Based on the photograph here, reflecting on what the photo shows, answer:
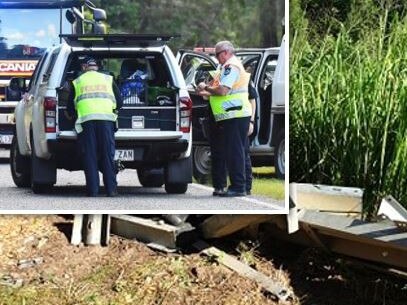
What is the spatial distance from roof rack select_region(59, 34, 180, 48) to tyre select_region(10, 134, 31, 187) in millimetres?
776

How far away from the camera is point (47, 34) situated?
5.97 metres

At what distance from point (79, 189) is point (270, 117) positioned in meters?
1.32

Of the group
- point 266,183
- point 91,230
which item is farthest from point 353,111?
point 91,230

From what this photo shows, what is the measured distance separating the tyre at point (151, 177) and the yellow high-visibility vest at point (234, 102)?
52 centimetres

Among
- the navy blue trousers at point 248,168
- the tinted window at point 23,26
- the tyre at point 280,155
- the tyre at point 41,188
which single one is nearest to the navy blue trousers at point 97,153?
the tyre at point 41,188

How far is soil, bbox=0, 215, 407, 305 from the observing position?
20.9 feet

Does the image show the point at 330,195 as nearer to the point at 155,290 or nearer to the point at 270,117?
the point at 270,117

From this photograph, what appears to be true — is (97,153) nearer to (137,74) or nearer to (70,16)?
(137,74)

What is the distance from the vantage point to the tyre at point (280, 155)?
239 inches

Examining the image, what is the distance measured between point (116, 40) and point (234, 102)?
0.86 metres

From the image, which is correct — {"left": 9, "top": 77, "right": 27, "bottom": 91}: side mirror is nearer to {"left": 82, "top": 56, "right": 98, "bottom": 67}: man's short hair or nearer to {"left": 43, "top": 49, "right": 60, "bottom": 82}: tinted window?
{"left": 43, "top": 49, "right": 60, "bottom": 82}: tinted window

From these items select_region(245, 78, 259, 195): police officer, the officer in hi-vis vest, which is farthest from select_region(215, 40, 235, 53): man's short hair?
select_region(245, 78, 259, 195): police officer

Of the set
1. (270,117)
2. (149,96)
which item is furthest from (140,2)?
(270,117)

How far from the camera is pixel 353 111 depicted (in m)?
6.91
